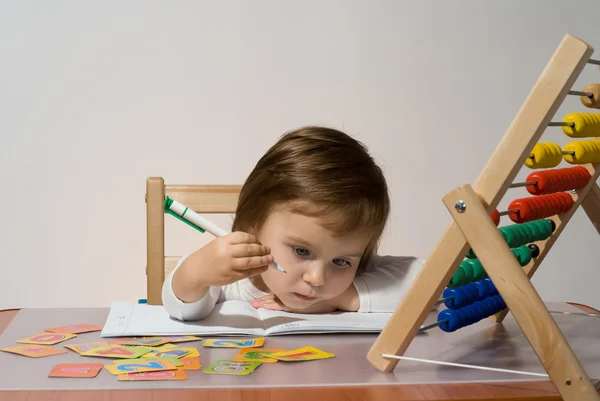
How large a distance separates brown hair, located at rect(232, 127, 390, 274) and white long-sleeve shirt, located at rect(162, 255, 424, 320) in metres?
0.06

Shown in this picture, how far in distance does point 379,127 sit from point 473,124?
38 cm

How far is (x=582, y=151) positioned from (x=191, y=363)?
0.69 meters

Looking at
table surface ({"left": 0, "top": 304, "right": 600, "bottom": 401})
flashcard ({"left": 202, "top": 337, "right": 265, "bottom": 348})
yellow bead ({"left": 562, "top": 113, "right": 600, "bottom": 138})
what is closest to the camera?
table surface ({"left": 0, "top": 304, "right": 600, "bottom": 401})

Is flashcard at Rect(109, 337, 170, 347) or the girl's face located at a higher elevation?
the girl's face

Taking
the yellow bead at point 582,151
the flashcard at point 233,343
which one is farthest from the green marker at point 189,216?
the yellow bead at point 582,151

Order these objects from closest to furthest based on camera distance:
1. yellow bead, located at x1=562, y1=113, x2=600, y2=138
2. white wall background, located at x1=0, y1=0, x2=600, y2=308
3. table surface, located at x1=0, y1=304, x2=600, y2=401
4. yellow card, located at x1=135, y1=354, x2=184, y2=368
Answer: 1. table surface, located at x1=0, y1=304, x2=600, y2=401
2. yellow card, located at x1=135, y1=354, x2=184, y2=368
3. yellow bead, located at x1=562, y1=113, x2=600, y2=138
4. white wall background, located at x1=0, y1=0, x2=600, y2=308

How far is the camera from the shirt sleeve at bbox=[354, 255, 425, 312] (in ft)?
4.50

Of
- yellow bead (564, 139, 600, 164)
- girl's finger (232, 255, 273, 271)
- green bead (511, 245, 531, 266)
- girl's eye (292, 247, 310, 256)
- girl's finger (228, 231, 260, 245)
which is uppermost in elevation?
yellow bead (564, 139, 600, 164)

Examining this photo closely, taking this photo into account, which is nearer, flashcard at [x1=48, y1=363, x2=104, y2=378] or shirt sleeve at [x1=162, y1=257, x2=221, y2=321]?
flashcard at [x1=48, y1=363, x2=104, y2=378]

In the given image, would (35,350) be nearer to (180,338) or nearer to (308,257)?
(180,338)

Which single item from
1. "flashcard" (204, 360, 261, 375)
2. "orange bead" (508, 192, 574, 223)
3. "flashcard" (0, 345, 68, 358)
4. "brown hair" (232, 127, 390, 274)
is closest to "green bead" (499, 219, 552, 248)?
"orange bead" (508, 192, 574, 223)

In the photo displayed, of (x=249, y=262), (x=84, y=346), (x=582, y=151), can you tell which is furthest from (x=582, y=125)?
(x=84, y=346)

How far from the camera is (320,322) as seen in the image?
1.22m

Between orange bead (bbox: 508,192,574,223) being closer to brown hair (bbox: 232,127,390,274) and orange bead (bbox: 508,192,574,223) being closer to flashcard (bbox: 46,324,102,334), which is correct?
brown hair (bbox: 232,127,390,274)
